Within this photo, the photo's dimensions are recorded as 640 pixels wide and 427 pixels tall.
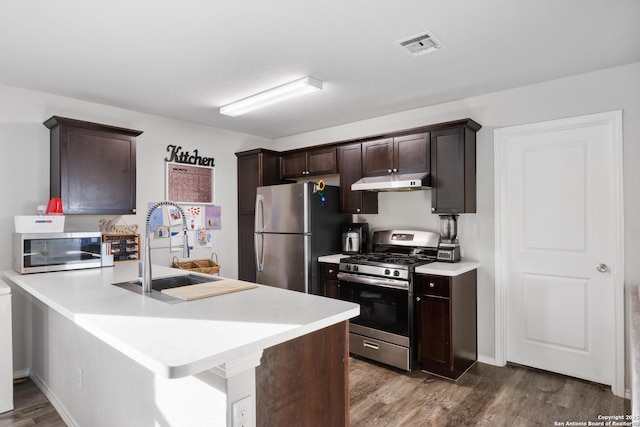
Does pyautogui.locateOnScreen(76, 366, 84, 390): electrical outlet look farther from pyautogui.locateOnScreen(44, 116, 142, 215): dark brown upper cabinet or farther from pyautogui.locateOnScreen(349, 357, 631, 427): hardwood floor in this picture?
pyautogui.locateOnScreen(349, 357, 631, 427): hardwood floor

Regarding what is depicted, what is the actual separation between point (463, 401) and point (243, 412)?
6.68ft

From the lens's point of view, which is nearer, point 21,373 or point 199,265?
point 21,373

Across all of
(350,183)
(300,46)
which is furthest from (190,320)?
(350,183)

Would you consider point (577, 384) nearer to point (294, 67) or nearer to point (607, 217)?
point (607, 217)

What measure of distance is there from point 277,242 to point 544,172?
265 centimetres

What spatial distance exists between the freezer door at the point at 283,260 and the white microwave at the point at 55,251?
66.8 inches

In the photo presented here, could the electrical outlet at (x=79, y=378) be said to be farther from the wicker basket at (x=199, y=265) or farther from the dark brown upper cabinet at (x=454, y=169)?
the dark brown upper cabinet at (x=454, y=169)

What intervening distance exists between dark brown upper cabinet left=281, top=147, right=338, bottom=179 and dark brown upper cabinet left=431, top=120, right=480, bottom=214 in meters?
1.22

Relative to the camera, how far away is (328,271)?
12.6 feet

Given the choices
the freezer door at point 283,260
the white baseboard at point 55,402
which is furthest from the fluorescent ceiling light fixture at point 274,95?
the white baseboard at point 55,402

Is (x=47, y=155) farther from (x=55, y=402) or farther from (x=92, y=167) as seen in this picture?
(x=55, y=402)

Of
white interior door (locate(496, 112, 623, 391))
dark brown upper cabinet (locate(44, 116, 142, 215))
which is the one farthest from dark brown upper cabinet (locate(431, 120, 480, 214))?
dark brown upper cabinet (locate(44, 116, 142, 215))

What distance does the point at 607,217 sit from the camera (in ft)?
9.34

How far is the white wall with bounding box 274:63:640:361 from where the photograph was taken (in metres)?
2.73
